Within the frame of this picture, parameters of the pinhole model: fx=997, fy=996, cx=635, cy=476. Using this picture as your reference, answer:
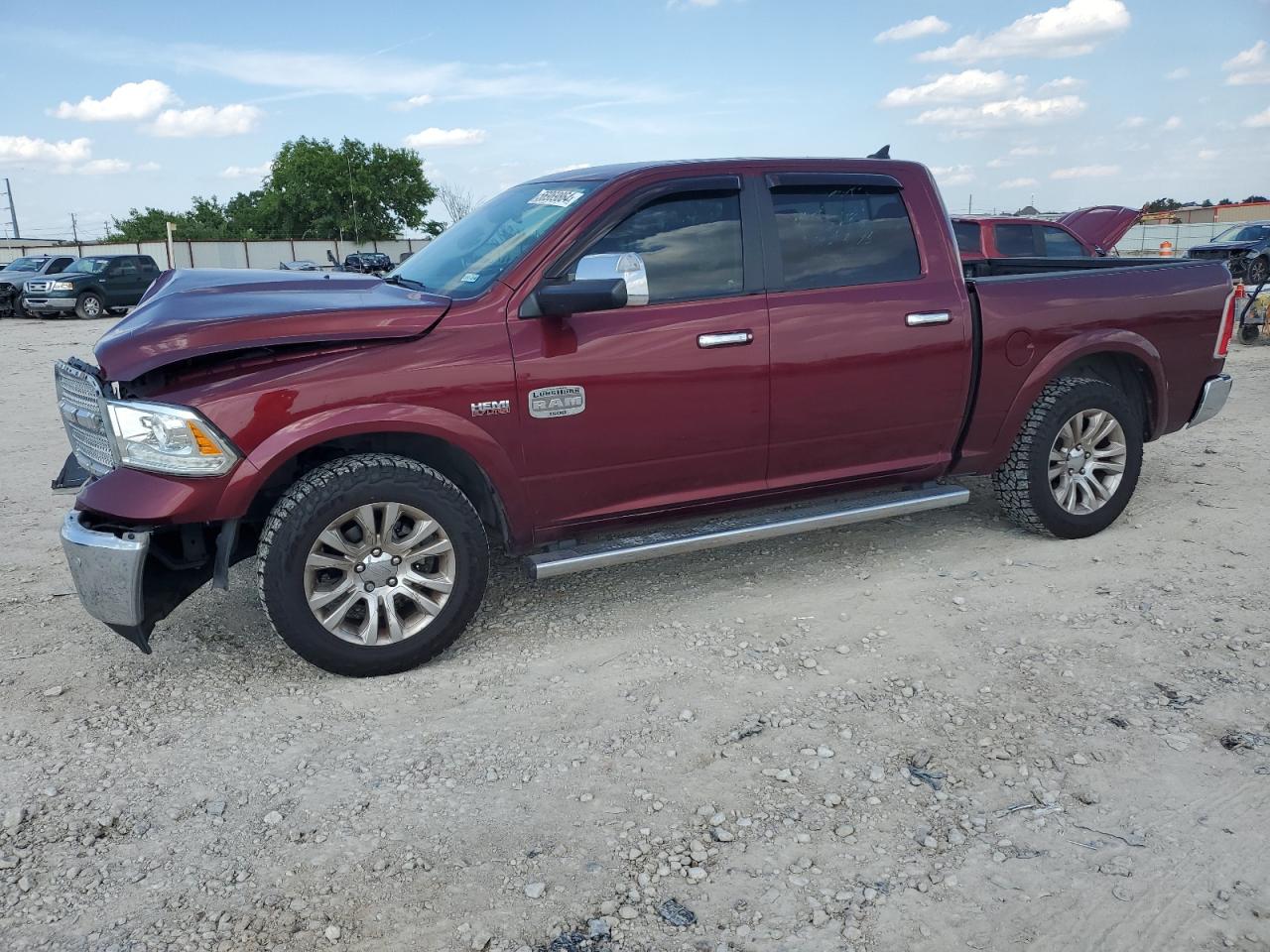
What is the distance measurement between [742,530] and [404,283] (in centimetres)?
194

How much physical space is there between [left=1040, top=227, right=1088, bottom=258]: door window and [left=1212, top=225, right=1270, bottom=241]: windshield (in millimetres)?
13031

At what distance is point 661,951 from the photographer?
246 centimetres

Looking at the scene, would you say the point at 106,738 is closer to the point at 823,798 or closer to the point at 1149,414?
the point at 823,798

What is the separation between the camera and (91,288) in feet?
74.6

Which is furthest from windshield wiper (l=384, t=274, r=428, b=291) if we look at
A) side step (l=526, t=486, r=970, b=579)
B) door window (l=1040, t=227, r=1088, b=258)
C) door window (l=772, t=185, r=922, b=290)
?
door window (l=1040, t=227, r=1088, b=258)

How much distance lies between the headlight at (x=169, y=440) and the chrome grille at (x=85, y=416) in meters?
0.13

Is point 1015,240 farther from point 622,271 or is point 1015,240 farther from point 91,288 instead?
point 91,288

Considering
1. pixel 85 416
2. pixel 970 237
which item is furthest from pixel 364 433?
pixel 970 237

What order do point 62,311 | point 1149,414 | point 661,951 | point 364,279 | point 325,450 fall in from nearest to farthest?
point 661,951
point 325,450
point 364,279
point 1149,414
point 62,311

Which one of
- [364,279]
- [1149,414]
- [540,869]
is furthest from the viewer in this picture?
[1149,414]

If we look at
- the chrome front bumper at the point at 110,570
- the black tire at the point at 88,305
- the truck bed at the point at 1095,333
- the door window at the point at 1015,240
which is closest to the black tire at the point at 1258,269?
the door window at the point at 1015,240

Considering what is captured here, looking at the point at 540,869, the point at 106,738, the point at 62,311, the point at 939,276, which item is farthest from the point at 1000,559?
the point at 62,311

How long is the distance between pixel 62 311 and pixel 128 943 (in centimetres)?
2441

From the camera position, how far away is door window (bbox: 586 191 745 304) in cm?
423
